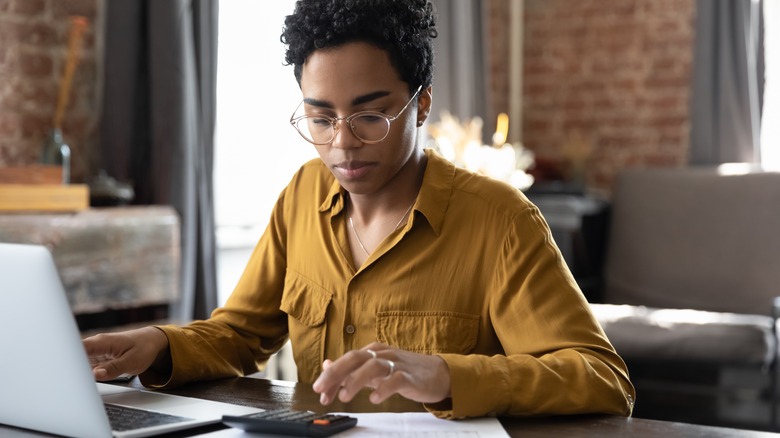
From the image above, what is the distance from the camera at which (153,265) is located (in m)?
3.02

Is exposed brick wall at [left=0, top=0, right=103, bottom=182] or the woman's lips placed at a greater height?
exposed brick wall at [left=0, top=0, right=103, bottom=182]

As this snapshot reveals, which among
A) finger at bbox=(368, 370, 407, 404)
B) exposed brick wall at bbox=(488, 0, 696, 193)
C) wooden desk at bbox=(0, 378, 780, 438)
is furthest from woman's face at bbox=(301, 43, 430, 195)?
exposed brick wall at bbox=(488, 0, 696, 193)

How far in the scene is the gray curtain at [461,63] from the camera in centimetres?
479

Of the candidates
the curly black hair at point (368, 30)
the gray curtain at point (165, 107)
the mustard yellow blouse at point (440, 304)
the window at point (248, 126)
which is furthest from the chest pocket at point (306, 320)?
the window at point (248, 126)

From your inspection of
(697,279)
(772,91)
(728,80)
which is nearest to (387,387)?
(697,279)

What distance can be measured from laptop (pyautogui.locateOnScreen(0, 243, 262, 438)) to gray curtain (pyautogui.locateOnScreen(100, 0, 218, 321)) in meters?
2.29

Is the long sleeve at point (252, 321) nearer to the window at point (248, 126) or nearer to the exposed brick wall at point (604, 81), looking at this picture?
the window at point (248, 126)

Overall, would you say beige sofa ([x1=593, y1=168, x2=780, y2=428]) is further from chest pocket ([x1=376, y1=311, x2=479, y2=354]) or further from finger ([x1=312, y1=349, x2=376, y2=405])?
finger ([x1=312, y1=349, x2=376, y2=405])

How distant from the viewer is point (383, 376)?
3.53 feet

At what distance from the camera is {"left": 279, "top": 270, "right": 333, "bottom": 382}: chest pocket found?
157 centimetres

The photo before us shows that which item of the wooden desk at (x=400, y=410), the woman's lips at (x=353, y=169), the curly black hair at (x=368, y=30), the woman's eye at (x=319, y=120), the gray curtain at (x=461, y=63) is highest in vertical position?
the gray curtain at (x=461, y=63)

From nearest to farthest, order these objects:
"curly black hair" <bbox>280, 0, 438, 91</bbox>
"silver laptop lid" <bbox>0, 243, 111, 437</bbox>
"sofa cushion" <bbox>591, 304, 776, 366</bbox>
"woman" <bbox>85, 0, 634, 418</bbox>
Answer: "silver laptop lid" <bbox>0, 243, 111, 437</bbox>, "woman" <bbox>85, 0, 634, 418</bbox>, "curly black hair" <bbox>280, 0, 438, 91</bbox>, "sofa cushion" <bbox>591, 304, 776, 366</bbox>

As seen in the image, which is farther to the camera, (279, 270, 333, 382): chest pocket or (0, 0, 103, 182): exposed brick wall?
(0, 0, 103, 182): exposed brick wall

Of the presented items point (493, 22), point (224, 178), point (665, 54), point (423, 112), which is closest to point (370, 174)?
point (423, 112)
